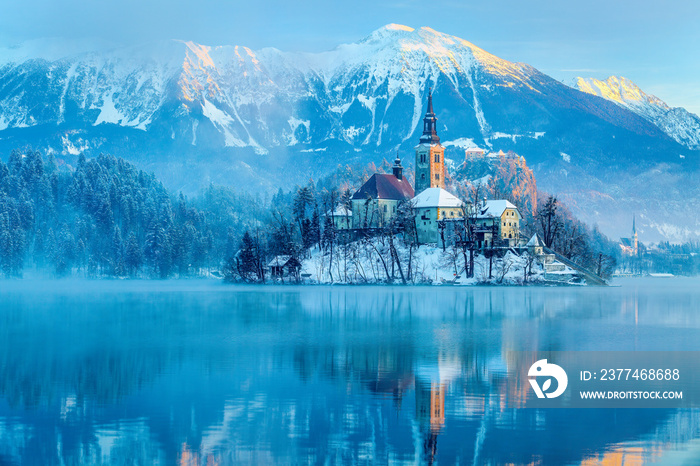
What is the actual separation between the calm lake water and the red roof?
92.4 meters

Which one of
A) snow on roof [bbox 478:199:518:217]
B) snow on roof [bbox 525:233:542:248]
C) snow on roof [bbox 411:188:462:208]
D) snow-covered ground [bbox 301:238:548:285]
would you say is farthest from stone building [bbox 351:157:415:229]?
snow on roof [bbox 525:233:542:248]

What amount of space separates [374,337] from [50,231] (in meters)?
159

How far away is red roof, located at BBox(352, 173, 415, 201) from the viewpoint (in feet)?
540

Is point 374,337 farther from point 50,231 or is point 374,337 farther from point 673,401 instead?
point 50,231

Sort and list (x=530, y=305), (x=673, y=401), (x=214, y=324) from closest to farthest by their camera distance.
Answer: (x=673, y=401) → (x=214, y=324) → (x=530, y=305)

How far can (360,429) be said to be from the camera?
96.9ft

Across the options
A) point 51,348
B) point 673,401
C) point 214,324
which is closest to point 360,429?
point 673,401

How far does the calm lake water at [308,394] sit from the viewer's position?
27062mm

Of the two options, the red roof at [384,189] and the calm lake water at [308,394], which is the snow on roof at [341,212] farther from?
the calm lake water at [308,394]

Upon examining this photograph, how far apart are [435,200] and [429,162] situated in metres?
23.3

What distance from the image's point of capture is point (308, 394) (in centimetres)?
3559

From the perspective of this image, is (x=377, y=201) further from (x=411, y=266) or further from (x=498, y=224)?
(x=498, y=224)

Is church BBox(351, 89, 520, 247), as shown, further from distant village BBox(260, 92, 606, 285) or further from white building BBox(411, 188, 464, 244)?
distant village BBox(260, 92, 606, 285)

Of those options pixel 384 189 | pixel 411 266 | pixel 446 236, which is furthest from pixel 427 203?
pixel 384 189
